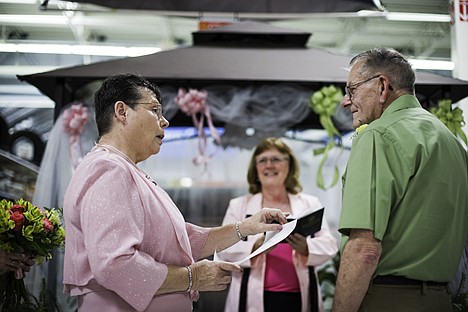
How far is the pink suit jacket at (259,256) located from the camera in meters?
3.07

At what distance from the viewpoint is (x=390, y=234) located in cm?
178

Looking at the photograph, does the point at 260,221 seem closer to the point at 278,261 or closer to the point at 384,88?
the point at 384,88

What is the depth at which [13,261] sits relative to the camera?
88.1 inches

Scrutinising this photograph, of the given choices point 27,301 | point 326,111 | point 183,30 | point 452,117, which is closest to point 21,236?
point 27,301

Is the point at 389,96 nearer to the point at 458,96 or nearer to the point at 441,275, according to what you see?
the point at 441,275

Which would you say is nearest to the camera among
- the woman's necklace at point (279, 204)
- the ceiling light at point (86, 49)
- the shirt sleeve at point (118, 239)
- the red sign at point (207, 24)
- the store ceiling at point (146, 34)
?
the shirt sleeve at point (118, 239)

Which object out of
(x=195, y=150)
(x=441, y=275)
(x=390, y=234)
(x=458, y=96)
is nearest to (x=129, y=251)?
(x=390, y=234)

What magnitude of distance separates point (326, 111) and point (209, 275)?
2239mm

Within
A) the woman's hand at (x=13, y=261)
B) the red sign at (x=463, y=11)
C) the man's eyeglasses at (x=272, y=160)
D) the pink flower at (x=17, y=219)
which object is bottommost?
the woman's hand at (x=13, y=261)

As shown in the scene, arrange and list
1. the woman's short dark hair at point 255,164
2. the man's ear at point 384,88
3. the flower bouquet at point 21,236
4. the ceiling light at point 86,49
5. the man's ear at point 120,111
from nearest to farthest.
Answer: the man's ear at point 120,111, the man's ear at point 384,88, the flower bouquet at point 21,236, the woman's short dark hair at point 255,164, the ceiling light at point 86,49

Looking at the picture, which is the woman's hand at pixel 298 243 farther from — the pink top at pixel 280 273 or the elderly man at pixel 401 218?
the elderly man at pixel 401 218

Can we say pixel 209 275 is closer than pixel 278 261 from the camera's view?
Yes

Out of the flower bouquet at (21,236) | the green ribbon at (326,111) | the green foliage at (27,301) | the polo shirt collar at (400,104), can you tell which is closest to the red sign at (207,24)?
the green ribbon at (326,111)

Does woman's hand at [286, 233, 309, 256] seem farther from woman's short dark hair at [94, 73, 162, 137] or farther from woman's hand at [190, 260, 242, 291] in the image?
woman's short dark hair at [94, 73, 162, 137]
